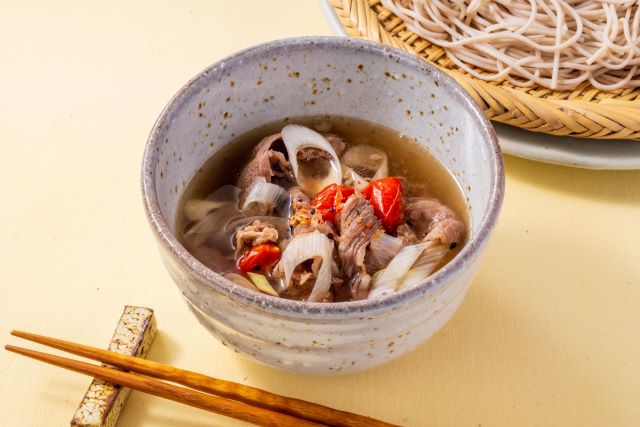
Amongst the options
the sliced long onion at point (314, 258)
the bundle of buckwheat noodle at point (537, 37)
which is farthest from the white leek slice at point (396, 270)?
Answer: the bundle of buckwheat noodle at point (537, 37)

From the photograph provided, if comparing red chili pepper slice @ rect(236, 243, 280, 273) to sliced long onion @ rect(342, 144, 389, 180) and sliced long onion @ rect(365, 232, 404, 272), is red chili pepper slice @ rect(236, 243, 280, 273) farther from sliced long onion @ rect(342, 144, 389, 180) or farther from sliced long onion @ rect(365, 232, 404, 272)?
sliced long onion @ rect(342, 144, 389, 180)

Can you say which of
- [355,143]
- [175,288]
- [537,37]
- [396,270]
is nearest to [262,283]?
[396,270]

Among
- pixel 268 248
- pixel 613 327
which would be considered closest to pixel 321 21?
pixel 268 248

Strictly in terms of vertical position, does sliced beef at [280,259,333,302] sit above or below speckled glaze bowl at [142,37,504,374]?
below

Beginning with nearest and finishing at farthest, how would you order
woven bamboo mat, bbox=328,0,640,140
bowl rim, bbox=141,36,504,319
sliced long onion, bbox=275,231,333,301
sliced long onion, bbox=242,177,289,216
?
bowl rim, bbox=141,36,504,319
sliced long onion, bbox=275,231,333,301
sliced long onion, bbox=242,177,289,216
woven bamboo mat, bbox=328,0,640,140

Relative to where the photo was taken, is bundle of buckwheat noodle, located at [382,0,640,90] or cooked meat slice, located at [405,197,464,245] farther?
bundle of buckwheat noodle, located at [382,0,640,90]

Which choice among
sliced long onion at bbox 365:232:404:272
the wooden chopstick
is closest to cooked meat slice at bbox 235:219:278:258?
sliced long onion at bbox 365:232:404:272

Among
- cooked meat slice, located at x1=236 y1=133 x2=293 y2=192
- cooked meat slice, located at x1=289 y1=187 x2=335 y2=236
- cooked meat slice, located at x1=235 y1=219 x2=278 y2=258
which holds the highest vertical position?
cooked meat slice, located at x1=236 y1=133 x2=293 y2=192
